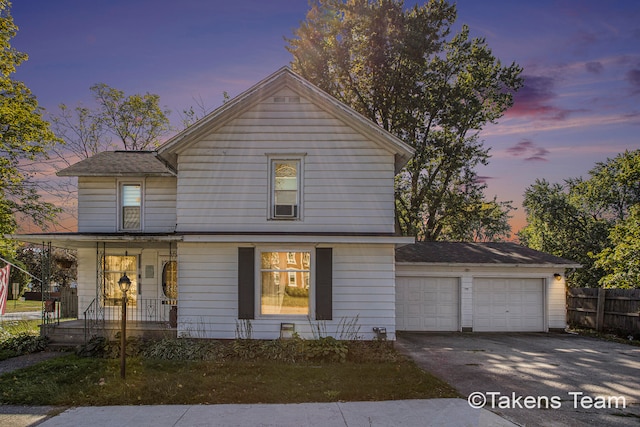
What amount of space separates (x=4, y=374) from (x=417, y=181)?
2002cm

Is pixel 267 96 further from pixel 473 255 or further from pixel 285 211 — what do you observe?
pixel 473 255

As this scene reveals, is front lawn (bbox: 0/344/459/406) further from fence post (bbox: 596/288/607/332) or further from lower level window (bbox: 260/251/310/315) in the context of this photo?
fence post (bbox: 596/288/607/332)

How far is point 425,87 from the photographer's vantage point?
2358 cm

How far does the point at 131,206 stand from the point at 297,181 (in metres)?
5.91

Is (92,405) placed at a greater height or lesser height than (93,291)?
lesser

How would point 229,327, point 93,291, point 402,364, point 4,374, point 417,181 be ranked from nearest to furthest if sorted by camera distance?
1. point 4,374
2. point 402,364
3. point 229,327
4. point 93,291
5. point 417,181

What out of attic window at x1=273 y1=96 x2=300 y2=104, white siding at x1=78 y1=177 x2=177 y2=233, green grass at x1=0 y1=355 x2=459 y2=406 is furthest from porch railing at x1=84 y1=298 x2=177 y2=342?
attic window at x1=273 y1=96 x2=300 y2=104

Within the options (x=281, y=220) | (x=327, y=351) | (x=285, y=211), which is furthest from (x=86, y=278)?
(x=327, y=351)

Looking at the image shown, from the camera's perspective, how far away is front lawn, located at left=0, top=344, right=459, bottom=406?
7.80 meters

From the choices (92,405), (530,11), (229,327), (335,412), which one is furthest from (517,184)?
(92,405)

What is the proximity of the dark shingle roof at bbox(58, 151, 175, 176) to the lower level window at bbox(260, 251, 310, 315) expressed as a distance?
4385mm

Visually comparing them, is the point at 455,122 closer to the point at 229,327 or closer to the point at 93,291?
the point at 229,327

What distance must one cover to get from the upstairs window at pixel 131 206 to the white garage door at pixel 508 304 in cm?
1262

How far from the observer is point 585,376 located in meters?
9.79
